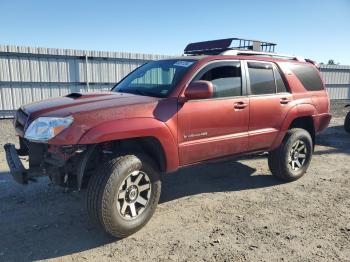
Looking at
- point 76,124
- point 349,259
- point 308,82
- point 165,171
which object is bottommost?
point 349,259

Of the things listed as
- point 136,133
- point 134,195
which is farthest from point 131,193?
point 136,133

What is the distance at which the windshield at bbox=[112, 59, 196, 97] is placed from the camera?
397 cm

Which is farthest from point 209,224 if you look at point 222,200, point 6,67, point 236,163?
point 6,67

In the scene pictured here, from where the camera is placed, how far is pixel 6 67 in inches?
431

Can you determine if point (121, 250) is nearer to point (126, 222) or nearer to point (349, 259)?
point (126, 222)

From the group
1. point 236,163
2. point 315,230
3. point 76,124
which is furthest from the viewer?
point 236,163

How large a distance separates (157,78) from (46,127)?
5.43 feet

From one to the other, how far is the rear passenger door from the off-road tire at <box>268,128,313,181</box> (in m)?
0.27

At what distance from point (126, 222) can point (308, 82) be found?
387 centimetres

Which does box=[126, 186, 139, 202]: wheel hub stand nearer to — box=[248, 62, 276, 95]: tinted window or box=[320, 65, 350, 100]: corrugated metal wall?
box=[248, 62, 276, 95]: tinted window

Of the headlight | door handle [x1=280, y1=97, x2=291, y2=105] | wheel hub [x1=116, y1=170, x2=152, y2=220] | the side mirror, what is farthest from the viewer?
door handle [x1=280, y1=97, x2=291, y2=105]

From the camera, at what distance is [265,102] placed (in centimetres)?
473

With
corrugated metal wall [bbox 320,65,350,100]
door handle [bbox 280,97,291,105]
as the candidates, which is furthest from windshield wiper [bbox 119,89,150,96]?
corrugated metal wall [bbox 320,65,350,100]

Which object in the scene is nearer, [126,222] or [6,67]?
[126,222]
